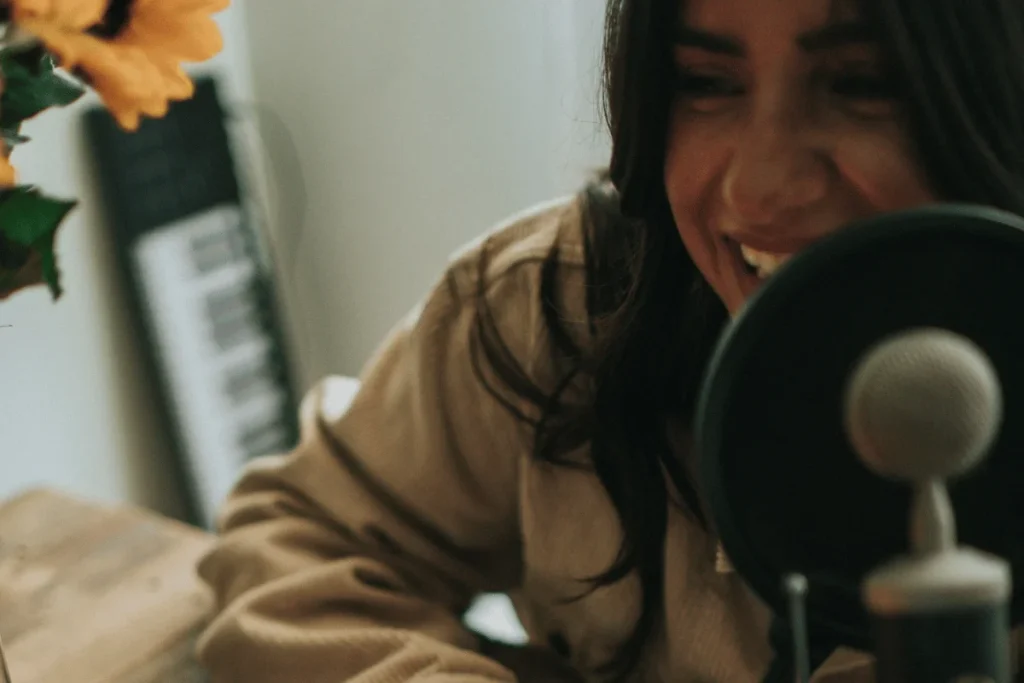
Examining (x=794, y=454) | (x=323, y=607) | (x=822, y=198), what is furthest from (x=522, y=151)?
(x=794, y=454)

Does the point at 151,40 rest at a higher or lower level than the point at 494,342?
higher

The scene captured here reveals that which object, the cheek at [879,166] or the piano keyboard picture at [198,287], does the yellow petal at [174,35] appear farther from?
the piano keyboard picture at [198,287]

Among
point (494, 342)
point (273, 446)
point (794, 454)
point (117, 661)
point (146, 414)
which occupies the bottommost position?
point (273, 446)

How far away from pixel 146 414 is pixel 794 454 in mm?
1446

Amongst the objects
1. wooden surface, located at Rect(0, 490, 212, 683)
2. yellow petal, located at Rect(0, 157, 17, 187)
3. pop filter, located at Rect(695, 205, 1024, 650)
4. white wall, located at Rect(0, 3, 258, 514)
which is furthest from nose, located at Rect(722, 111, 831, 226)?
white wall, located at Rect(0, 3, 258, 514)

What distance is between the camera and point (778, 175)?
1.88ft

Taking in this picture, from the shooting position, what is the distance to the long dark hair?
0.57m

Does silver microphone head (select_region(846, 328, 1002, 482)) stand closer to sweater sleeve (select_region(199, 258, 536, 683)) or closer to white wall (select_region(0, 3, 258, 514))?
sweater sleeve (select_region(199, 258, 536, 683))

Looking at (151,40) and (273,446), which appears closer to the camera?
(151,40)

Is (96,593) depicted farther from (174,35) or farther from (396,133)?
(396,133)

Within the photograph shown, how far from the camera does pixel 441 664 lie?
732 mm

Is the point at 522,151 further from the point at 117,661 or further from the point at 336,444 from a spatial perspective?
the point at 117,661

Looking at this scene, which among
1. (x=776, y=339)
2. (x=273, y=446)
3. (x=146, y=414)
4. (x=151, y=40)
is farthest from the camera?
(x=273, y=446)

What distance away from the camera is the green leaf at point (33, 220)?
514 millimetres
